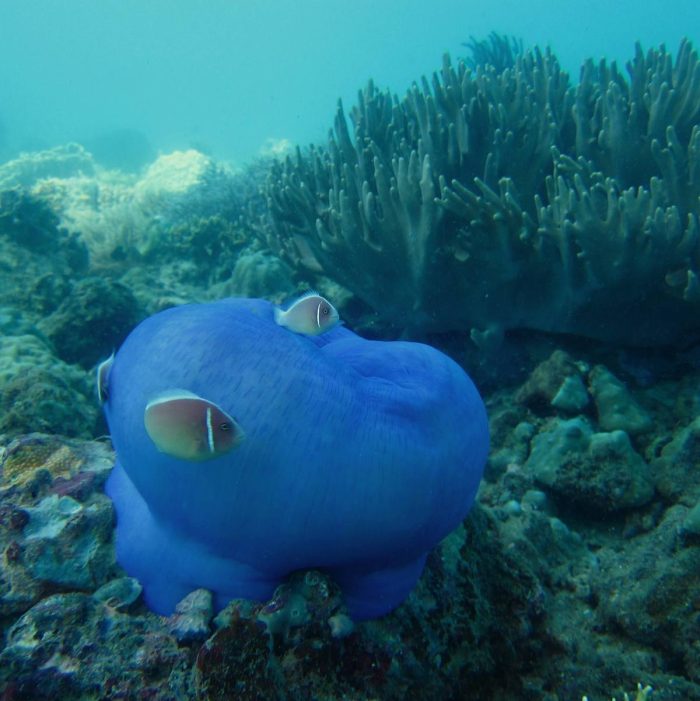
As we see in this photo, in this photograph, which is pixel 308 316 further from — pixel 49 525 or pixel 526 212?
pixel 526 212

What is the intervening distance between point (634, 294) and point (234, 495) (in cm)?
287

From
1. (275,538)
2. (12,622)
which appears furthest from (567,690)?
(12,622)

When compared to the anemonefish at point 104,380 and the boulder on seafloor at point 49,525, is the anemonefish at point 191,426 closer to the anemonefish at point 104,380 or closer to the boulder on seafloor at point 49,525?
the anemonefish at point 104,380

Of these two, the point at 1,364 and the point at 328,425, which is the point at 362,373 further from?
the point at 1,364

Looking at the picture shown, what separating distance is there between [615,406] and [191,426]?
8.60ft

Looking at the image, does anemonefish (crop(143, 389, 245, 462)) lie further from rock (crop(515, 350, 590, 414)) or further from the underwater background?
rock (crop(515, 350, 590, 414))

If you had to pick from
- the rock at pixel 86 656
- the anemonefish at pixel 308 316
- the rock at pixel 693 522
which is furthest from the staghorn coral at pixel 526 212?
the rock at pixel 86 656

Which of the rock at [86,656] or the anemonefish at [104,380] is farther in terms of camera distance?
the anemonefish at [104,380]

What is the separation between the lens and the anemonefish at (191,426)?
4.01 feet

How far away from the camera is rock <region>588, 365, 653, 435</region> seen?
113 inches

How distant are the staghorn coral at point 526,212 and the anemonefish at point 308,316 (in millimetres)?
1847

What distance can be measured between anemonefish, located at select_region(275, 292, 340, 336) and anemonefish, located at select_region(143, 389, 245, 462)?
0.47 metres

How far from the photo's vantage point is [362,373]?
1.67 metres

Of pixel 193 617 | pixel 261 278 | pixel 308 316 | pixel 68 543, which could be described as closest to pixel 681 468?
pixel 308 316
